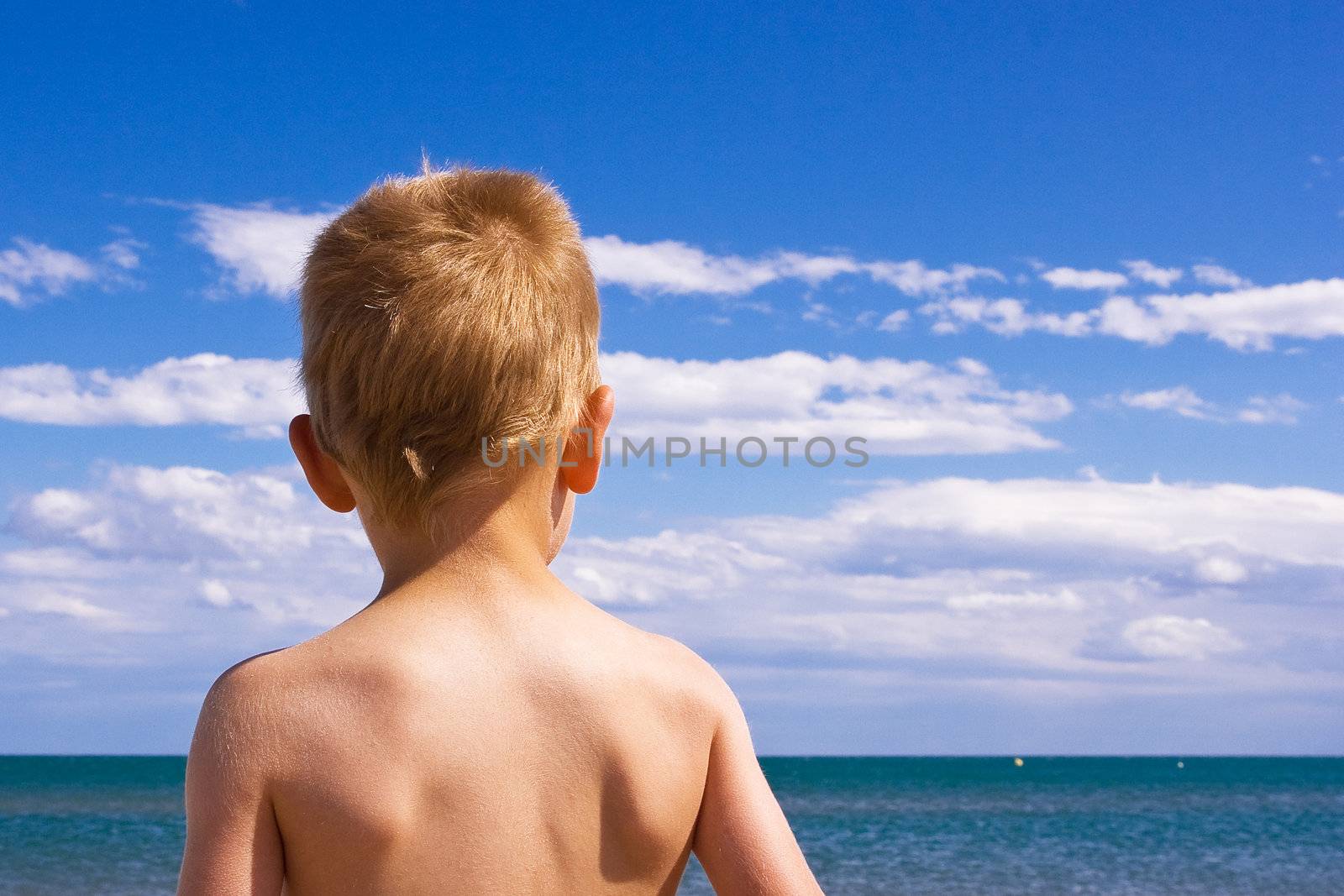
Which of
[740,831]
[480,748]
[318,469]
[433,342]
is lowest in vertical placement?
[740,831]

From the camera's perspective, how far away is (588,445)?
4.64 ft

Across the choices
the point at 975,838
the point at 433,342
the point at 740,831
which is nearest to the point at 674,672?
the point at 740,831

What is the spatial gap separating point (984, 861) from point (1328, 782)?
6708 centimetres

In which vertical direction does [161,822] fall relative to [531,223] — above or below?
below

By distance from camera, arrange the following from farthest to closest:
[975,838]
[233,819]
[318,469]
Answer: [975,838] < [318,469] < [233,819]

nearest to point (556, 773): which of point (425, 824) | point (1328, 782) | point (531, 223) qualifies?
point (425, 824)

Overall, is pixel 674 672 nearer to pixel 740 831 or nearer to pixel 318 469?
pixel 740 831

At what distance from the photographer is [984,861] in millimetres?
30219

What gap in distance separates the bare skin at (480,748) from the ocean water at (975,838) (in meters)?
21.9

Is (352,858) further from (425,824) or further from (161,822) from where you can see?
(161,822)

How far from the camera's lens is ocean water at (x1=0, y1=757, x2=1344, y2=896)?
2609cm

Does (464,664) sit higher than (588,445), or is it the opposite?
(588,445)

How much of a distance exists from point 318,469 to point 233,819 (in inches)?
16.2

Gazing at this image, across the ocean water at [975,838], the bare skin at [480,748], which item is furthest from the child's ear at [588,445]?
the ocean water at [975,838]
